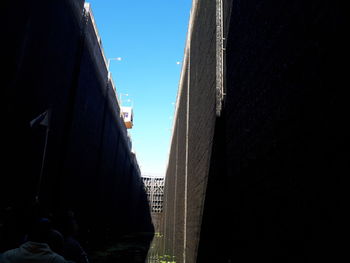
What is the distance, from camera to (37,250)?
1.96 m

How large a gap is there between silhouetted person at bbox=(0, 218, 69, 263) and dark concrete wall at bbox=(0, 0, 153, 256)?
271cm

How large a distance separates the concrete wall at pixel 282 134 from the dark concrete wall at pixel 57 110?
3165 millimetres

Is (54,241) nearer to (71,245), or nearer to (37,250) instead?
(37,250)

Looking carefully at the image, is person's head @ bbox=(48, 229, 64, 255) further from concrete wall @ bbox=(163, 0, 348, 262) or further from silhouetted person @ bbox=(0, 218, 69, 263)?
concrete wall @ bbox=(163, 0, 348, 262)

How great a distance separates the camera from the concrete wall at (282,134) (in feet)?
5.21

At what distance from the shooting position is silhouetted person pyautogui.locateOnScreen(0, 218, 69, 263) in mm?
1912

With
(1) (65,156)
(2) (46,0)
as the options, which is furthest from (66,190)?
(2) (46,0)

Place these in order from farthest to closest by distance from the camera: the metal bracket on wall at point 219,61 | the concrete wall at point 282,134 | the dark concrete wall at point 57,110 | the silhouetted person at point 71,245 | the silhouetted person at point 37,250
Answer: the dark concrete wall at point 57,110 < the metal bracket on wall at point 219,61 < the silhouetted person at point 71,245 < the silhouetted person at point 37,250 < the concrete wall at point 282,134

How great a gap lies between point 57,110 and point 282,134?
6.66 meters

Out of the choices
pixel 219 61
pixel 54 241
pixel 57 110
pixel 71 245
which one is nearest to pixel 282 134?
pixel 54 241

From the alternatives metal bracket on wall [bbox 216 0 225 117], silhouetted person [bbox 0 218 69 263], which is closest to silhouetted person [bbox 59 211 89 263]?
silhouetted person [bbox 0 218 69 263]

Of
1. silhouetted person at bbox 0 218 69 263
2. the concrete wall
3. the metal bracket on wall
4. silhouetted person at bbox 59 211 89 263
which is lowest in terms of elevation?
silhouetted person at bbox 59 211 89 263

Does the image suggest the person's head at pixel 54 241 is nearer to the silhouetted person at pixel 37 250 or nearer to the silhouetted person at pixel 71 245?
the silhouetted person at pixel 37 250

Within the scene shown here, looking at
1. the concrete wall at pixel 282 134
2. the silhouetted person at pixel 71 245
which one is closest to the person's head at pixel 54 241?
the silhouetted person at pixel 71 245
